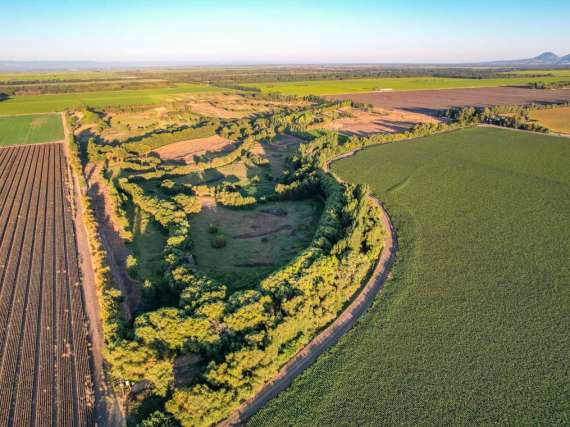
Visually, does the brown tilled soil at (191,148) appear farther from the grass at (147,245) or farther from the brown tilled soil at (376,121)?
the brown tilled soil at (376,121)

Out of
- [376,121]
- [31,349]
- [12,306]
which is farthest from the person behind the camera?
[376,121]

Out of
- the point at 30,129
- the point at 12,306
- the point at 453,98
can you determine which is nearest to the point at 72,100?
the point at 30,129

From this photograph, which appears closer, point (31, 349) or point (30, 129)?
point (31, 349)

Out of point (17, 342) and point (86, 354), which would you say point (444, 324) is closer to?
A: point (86, 354)

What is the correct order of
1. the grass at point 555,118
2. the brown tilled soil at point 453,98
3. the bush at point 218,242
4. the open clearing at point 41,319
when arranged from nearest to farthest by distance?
the open clearing at point 41,319 < the bush at point 218,242 < the grass at point 555,118 < the brown tilled soil at point 453,98

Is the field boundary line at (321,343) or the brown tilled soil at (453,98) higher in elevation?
the brown tilled soil at (453,98)

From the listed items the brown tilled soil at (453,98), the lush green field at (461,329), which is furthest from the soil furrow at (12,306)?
the brown tilled soil at (453,98)

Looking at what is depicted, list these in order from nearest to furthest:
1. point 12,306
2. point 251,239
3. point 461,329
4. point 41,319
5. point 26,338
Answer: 1. point 26,338
2. point 461,329
3. point 41,319
4. point 12,306
5. point 251,239

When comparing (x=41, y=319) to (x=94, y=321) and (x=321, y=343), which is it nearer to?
(x=94, y=321)
